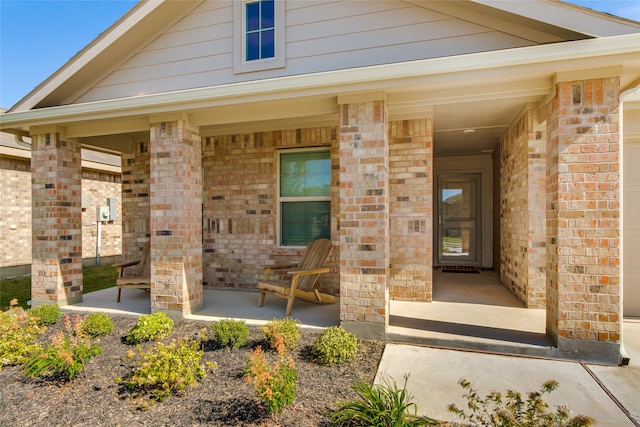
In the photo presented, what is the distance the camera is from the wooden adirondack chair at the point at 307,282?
453 centimetres

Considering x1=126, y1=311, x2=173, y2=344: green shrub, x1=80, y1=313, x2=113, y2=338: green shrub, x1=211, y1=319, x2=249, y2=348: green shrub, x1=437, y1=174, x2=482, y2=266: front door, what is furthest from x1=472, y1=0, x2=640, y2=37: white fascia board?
x1=80, y1=313, x2=113, y2=338: green shrub

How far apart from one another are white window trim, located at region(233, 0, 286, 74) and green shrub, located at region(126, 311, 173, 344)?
3267 millimetres

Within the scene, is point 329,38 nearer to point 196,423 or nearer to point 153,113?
point 153,113

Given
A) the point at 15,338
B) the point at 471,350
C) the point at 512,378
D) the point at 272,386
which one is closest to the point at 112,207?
the point at 15,338

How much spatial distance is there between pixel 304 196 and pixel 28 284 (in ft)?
20.8

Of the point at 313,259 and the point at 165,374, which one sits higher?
the point at 313,259

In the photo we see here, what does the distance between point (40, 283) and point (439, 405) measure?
567cm

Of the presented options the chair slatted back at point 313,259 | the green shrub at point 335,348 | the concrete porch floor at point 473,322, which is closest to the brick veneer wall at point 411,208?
the concrete porch floor at point 473,322

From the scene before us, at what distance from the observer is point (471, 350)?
3.46 meters

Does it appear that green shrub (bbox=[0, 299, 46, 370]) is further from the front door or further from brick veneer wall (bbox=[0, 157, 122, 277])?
the front door

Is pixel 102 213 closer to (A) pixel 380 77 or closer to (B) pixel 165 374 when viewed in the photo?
(B) pixel 165 374

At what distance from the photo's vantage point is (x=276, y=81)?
12.6 feet

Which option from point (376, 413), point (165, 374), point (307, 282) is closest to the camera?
point (376, 413)

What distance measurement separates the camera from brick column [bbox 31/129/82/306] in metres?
5.14
